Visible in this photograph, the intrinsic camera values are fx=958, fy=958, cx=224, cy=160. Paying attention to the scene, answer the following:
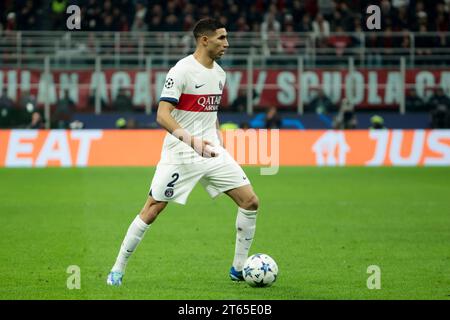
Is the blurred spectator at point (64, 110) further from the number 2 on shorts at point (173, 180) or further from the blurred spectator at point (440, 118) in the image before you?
the number 2 on shorts at point (173, 180)

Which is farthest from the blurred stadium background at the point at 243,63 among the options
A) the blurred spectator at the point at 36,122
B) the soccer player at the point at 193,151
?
the soccer player at the point at 193,151

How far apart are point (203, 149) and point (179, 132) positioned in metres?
0.27

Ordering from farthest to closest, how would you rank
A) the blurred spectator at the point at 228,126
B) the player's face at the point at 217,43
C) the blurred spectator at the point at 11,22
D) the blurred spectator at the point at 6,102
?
1. the blurred spectator at the point at 11,22
2. the blurred spectator at the point at 6,102
3. the blurred spectator at the point at 228,126
4. the player's face at the point at 217,43

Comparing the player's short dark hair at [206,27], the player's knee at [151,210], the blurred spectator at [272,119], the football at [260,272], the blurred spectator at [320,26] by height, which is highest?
the player's short dark hair at [206,27]

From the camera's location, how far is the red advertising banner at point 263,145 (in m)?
24.1

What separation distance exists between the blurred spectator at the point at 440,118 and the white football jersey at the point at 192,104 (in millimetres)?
19683

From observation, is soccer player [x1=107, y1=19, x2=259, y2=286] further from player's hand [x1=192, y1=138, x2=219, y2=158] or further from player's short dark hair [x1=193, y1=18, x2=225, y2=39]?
player's hand [x1=192, y1=138, x2=219, y2=158]

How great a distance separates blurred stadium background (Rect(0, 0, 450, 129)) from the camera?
28094mm

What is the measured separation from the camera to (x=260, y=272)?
29.1 ft

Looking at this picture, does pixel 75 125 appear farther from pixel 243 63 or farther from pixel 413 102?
pixel 413 102

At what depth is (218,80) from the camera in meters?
9.16
